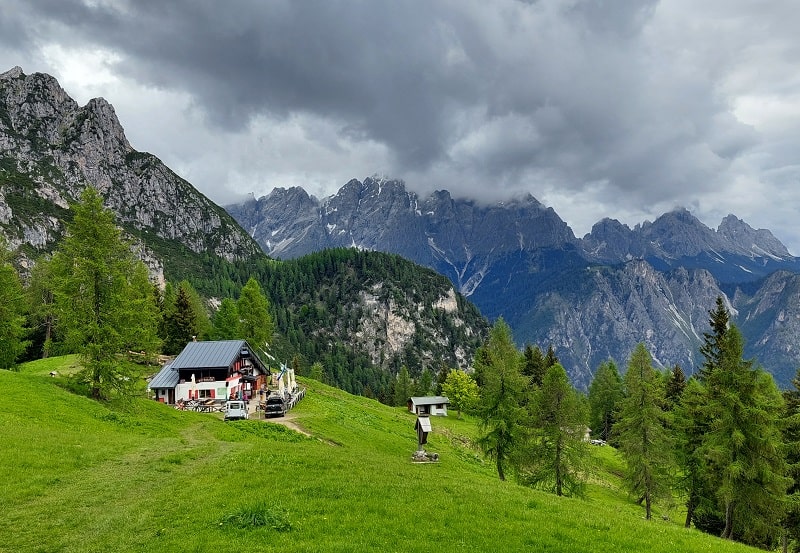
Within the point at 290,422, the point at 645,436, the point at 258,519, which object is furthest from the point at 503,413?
the point at 258,519

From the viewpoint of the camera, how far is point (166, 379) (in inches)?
2430

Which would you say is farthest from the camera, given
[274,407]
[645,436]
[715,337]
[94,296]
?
[274,407]

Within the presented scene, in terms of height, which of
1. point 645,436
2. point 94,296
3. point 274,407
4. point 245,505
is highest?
point 94,296

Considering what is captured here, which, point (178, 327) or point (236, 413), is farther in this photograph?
point (178, 327)

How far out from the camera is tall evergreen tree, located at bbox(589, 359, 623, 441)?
98812mm

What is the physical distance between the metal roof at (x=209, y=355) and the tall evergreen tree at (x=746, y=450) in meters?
54.0

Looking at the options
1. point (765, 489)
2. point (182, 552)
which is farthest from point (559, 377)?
point (182, 552)

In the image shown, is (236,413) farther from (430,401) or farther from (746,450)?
(430,401)

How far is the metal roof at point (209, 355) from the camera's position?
61938mm

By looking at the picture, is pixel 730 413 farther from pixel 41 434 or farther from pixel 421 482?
pixel 41 434

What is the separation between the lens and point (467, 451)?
60.4 meters

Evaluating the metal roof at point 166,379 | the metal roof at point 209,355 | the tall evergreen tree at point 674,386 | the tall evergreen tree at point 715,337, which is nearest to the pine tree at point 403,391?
the metal roof at point 209,355

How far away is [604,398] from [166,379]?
85.0m

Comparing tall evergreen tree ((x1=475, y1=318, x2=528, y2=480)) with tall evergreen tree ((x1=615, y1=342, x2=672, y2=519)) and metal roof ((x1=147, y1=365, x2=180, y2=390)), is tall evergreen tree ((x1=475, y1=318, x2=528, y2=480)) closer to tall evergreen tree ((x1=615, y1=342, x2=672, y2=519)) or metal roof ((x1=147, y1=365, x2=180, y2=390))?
tall evergreen tree ((x1=615, y1=342, x2=672, y2=519))
